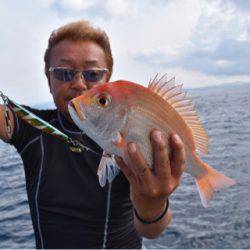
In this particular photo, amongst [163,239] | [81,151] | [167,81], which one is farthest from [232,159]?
[167,81]

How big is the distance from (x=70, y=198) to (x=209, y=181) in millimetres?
1425

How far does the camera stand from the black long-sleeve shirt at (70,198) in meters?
3.79

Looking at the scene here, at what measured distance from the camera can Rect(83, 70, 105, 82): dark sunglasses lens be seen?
3.75 m

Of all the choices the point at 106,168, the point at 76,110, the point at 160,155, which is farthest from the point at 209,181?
the point at 76,110

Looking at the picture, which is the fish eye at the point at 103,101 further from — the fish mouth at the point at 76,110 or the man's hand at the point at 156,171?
the man's hand at the point at 156,171

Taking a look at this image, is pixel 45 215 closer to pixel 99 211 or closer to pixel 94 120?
pixel 99 211

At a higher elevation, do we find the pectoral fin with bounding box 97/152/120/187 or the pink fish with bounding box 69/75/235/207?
the pink fish with bounding box 69/75/235/207

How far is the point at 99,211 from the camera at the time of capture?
3783mm

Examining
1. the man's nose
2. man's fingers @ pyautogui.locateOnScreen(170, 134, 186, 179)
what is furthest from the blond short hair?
man's fingers @ pyautogui.locateOnScreen(170, 134, 186, 179)

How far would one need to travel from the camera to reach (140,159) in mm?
2609

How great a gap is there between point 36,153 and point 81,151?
447 millimetres

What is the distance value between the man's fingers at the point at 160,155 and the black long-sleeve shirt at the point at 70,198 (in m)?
1.17

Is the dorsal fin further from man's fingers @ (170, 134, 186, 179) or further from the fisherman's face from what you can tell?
the fisherman's face

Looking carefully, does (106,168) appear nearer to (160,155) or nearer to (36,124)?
(160,155)
